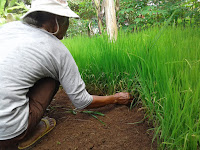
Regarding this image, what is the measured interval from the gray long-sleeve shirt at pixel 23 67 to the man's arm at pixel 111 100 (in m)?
0.21

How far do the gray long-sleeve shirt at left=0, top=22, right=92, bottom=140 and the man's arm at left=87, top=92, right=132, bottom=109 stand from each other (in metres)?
0.21

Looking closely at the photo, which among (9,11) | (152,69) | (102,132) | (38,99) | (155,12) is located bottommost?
(102,132)

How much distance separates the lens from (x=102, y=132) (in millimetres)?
1309

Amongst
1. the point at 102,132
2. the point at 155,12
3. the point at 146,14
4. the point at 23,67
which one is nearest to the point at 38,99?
the point at 23,67

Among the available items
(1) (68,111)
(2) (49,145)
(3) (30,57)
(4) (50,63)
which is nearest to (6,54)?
(3) (30,57)

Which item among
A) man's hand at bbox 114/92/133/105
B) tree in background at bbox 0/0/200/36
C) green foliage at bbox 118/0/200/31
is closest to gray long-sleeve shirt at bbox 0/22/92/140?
man's hand at bbox 114/92/133/105

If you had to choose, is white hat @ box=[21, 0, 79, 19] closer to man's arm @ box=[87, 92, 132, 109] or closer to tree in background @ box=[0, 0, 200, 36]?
man's arm @ box=[87, 92, 132, 109]

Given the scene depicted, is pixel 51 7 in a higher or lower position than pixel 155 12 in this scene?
lower

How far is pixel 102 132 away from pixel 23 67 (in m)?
0.75

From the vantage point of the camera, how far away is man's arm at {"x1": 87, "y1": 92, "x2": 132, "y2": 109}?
4.39ft

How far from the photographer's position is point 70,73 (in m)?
1.15

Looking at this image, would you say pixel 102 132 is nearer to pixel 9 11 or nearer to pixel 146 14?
pixel 146 14

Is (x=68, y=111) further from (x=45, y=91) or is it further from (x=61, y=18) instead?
(x=61, y=18)

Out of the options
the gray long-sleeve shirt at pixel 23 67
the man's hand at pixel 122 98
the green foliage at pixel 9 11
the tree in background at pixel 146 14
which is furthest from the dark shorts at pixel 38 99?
the green foliage at pixel 9 11
